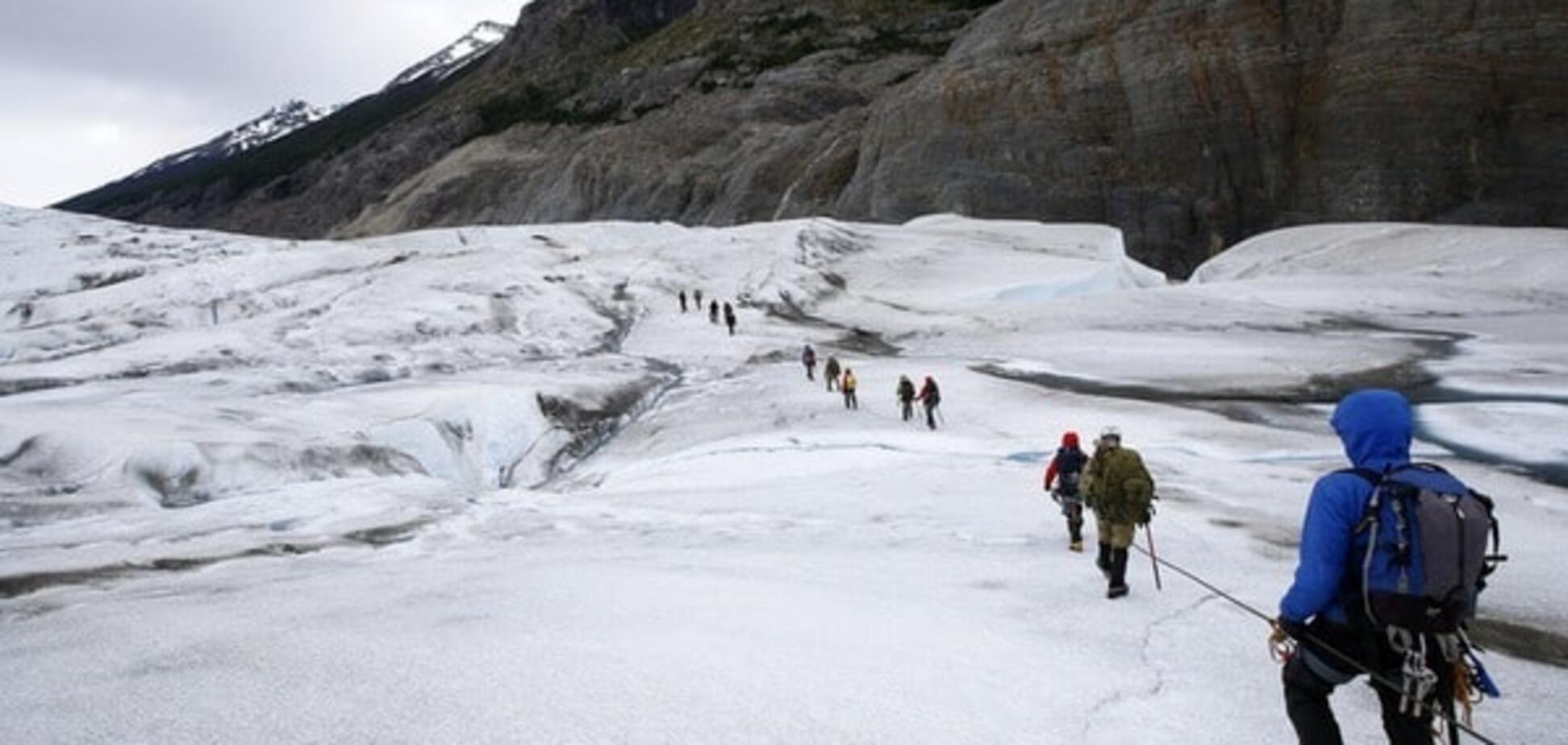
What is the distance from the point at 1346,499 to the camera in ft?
14.8

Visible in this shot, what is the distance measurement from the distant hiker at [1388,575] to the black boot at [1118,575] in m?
4.86

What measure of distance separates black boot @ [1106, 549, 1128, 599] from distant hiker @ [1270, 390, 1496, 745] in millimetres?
4858

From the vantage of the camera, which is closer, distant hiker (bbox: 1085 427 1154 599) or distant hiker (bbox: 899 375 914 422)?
distant hiker (bbox: 1085 427 1154 599)

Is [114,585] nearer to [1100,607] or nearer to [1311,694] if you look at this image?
[1100,607]

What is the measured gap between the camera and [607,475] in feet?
73.4

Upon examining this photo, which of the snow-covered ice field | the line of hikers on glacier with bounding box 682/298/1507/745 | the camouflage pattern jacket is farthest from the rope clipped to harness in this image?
the camouflage pattern jacket

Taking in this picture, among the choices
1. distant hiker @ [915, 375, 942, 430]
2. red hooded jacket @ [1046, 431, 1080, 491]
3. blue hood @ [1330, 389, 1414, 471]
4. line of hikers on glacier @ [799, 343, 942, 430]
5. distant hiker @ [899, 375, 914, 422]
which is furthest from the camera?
distant hiker @ [899, 375, 914, 422]

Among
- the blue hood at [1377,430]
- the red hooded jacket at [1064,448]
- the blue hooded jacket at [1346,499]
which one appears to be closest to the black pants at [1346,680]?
the blue hooded jacket at [1346,499]

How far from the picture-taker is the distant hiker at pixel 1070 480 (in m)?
11.8

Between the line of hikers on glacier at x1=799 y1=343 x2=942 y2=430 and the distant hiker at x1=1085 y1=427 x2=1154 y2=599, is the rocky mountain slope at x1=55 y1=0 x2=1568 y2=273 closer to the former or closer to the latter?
the line of hikers on glacier at x1=799 y1=343 x2=942 y2=430

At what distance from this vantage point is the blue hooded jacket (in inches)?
177

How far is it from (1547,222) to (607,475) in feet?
194

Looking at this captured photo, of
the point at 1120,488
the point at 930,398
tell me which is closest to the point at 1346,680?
the point at 1120,488

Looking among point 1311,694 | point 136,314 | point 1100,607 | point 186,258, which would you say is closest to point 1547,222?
point 1100,607
